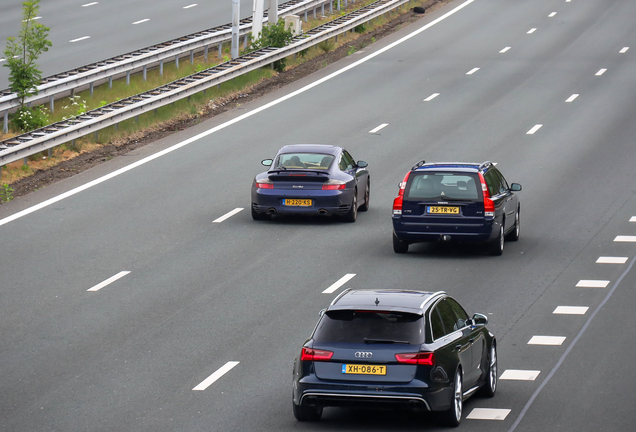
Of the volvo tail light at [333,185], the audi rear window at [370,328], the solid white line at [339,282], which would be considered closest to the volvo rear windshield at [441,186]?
the solid white line at [339,282]

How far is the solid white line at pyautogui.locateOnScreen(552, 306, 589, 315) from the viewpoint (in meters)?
17.4

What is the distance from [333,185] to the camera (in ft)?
78.7

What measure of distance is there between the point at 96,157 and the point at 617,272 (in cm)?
1466

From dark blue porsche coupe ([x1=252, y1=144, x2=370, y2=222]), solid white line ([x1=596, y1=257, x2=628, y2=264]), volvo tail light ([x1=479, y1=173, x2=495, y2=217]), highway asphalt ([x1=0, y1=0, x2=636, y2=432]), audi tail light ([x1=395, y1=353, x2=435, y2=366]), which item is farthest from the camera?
dark blue porsche coupe ([x1=252, y1=144, x2=370, y2=222])

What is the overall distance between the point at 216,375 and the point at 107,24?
3581cm

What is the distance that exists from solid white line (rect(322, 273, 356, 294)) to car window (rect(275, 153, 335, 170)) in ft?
16.4

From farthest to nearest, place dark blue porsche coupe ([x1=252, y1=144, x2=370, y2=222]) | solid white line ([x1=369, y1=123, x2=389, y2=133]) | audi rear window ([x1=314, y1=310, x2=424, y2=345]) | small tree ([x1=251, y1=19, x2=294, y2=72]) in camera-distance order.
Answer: small tree ([x1=251, y1=19, x2=294, y2=72])
solid white line ([x1=369, y1=123, x2=389, y2=133])
dark blue porsche coupe ([x1=252, y1=144, x2=370, y2=222])
audi rear window ([x1=314, y1=310, x2=424, y2=345])

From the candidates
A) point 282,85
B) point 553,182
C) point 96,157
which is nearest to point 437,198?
point 553,182

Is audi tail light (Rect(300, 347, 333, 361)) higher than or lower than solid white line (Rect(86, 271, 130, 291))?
higher

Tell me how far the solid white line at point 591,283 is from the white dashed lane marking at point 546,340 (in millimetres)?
3158

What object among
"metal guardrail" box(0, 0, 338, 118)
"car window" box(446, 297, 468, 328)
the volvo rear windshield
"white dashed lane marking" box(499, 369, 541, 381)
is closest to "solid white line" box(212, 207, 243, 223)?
the volvo rear windshield

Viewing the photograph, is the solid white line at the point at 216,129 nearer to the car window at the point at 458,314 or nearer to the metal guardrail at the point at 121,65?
the metal guardrail at the point at 121,65

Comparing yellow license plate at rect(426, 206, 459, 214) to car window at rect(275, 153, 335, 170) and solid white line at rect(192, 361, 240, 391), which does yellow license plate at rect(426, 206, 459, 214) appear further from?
solid white line at rect(192, 361, 240, 391)

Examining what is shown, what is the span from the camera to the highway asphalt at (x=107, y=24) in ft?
135
